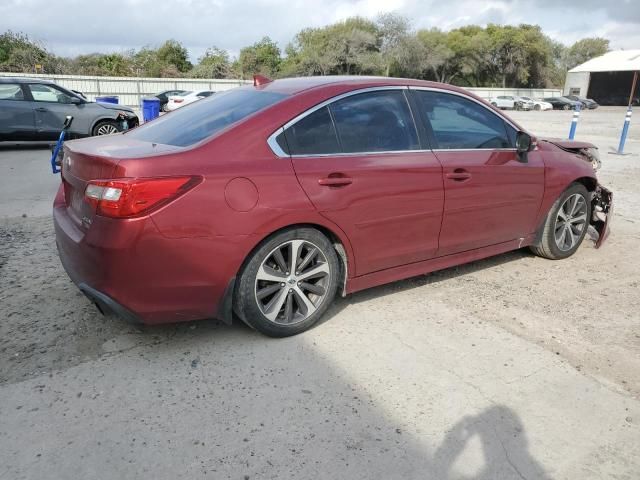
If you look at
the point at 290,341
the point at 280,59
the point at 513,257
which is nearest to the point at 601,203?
the point at 513,257

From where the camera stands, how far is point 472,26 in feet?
233

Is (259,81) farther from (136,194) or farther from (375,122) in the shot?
(136,194)

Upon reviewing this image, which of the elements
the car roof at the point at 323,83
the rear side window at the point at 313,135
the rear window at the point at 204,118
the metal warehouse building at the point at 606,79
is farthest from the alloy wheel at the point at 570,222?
the metal warehouse building at the point at 606,79

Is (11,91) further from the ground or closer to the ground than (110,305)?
further from the ground

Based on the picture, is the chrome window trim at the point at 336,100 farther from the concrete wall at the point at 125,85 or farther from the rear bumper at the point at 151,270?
the concrete wall at the point at 125,85

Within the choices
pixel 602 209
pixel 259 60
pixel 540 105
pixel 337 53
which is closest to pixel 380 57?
pixel 337 53

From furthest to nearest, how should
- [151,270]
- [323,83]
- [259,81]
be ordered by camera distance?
[259,81] → [323,83] → [151,270]

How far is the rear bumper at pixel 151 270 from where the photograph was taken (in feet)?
9.50

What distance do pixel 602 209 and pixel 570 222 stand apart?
2.32 feet

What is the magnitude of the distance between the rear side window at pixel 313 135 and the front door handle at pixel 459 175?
966mm

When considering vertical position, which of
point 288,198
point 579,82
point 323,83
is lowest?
point 579,82

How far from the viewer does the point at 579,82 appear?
6762 cm

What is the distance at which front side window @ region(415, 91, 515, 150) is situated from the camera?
4027 mm

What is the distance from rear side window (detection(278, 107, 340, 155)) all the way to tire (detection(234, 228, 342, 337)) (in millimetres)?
512
